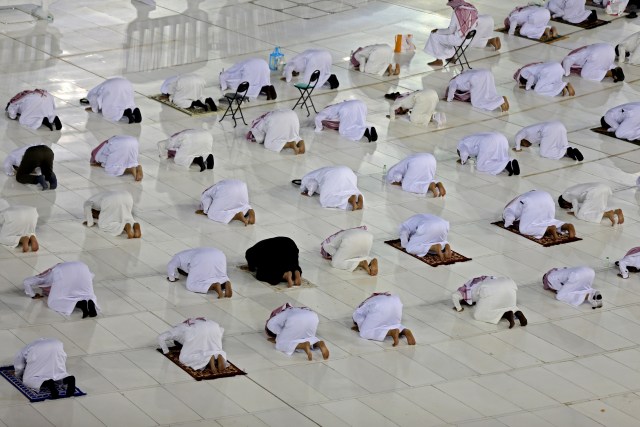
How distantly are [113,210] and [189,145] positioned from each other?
311 centimetres

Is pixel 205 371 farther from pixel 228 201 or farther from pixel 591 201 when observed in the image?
pixel 591 201

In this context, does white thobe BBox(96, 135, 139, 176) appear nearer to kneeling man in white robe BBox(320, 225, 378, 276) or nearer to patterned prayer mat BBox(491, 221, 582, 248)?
kneeling man in white robe BBox(320, 225, 378, 276)

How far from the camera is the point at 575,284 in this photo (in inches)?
756

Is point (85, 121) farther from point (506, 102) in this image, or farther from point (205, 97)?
point (506, 102)

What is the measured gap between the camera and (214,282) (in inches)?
730

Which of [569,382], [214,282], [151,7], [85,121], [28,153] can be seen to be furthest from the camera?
[151,7]

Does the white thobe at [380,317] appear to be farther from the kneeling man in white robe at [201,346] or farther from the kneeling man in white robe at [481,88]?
the kneeling man in white robe at [481,88]

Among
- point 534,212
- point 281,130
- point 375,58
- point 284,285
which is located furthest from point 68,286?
point 375,58

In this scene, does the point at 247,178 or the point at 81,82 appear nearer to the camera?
the point at 247,178

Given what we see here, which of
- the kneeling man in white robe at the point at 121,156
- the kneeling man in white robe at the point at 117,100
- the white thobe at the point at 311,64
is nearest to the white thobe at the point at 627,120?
the white thobe at the point at 311,64

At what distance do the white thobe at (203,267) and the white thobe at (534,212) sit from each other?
524 centimetres

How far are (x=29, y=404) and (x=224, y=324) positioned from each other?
323 cm

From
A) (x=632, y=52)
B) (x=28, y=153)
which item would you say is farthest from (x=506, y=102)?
(x=28, y=153)

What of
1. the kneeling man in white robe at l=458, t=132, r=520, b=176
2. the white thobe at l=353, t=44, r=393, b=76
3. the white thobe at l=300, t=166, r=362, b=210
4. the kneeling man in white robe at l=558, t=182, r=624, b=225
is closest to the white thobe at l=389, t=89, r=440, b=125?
the kneeling man in white robe at l=458, t=132, r=520, b=176
